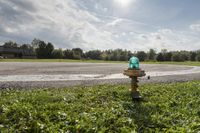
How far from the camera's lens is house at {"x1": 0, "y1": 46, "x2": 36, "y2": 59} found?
97.1m

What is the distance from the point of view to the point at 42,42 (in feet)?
320

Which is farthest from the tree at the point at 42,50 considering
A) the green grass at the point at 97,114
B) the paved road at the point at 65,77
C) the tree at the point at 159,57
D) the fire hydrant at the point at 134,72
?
the fire hydrant at the point at 134,72

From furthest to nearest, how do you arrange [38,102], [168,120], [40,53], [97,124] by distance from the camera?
[40,53]
[38,102]
[168,120]
[97,124]

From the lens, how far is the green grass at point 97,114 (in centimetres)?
486

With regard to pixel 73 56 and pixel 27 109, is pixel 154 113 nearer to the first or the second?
pixel 27 109

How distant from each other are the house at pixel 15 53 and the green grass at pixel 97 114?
3709 inches

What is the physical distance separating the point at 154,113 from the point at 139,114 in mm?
438

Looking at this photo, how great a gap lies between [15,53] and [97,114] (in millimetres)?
101743

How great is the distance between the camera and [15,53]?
102 metres

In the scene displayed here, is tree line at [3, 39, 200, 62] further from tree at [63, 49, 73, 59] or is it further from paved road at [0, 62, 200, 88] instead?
paved road at [0, 62, 200, 88]

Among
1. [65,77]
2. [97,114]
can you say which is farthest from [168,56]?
[97,114]

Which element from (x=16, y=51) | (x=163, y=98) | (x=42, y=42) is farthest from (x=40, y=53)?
(x=163, y=98)

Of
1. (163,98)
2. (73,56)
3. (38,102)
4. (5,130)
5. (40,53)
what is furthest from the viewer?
(73,56)

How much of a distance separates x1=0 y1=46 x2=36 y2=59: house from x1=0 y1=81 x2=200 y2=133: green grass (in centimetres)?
9420
